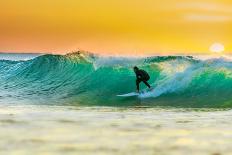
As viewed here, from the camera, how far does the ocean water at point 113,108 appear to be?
5.40 meters

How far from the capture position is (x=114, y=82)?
65.4 ft

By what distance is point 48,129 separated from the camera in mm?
6391

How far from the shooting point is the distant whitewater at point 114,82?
1489 centimetres

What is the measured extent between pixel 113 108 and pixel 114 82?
795 cm

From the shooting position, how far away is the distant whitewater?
1489 cm

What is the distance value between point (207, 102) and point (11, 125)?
828 cm

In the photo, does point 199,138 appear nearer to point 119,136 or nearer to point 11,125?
point 119,136

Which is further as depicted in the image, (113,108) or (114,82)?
(114,82)

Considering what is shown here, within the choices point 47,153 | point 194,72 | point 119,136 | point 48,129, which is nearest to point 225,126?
point 119,136

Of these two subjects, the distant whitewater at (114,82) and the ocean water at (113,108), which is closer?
the ocean water at (113,108)

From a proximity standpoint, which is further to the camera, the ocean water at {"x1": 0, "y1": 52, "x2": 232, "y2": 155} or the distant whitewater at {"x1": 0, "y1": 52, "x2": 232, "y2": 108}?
the distant whitewater at {"x1": 0, "y1": 52, "x2": 232, "y2": 108}

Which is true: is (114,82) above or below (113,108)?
above

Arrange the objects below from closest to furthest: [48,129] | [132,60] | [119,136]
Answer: [119,136] → [48,129] → [132,60]

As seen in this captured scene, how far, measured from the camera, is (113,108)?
1201 centimetres
